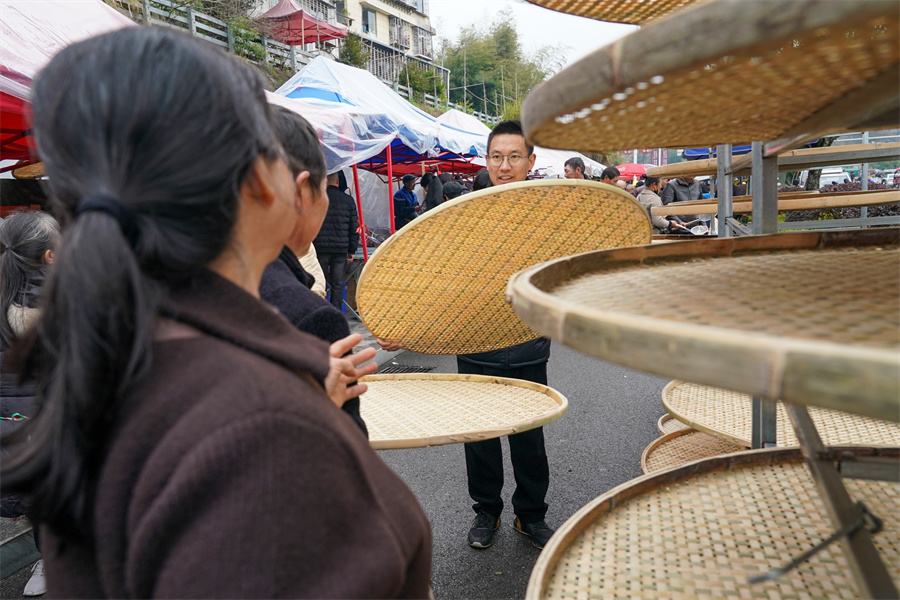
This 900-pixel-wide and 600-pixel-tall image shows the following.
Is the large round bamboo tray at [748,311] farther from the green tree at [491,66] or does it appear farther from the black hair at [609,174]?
the green tree at [491,66]

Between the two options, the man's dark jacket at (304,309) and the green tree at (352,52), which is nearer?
the man's dark jacket at (304,309)

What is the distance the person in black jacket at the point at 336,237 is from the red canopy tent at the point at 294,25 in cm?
1673

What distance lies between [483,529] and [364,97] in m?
5.96

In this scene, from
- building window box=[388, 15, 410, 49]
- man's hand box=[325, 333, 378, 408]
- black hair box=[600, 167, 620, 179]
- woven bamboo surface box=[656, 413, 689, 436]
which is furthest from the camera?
building window box=[388, 15, 410, 49]

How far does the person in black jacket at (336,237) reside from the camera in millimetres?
6152

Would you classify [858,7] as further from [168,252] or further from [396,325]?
[396,325]

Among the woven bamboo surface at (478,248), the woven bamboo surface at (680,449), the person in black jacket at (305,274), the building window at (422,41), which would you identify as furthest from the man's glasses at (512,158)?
the building window at (422,41)

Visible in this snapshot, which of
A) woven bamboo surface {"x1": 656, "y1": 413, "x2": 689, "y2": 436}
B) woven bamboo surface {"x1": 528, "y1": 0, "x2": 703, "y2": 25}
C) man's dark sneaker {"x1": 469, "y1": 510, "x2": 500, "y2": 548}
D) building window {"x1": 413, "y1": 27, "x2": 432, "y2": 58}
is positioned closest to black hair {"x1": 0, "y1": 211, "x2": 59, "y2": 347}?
man's dark sneaker {"x1": 469, "y1": 510, "x2": 500, "y2": 548}

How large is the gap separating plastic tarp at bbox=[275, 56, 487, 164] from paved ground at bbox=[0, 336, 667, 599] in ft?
10.7

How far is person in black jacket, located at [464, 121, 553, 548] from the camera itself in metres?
2.30

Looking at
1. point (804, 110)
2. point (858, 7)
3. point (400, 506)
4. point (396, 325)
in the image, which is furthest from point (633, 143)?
point (396, 325)

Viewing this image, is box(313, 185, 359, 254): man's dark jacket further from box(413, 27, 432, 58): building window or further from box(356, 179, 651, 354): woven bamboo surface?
box(413, 27, 432, 58): building window

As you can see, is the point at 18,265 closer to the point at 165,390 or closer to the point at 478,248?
the point at 478,248

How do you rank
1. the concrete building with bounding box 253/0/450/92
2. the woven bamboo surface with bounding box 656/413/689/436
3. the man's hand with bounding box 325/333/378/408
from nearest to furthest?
the man's hand with bounding box 325/333/378/408
the woven bamboo surface with bounding box 656/413/689/436
the concrete building with bounding box 253/0/450/92
